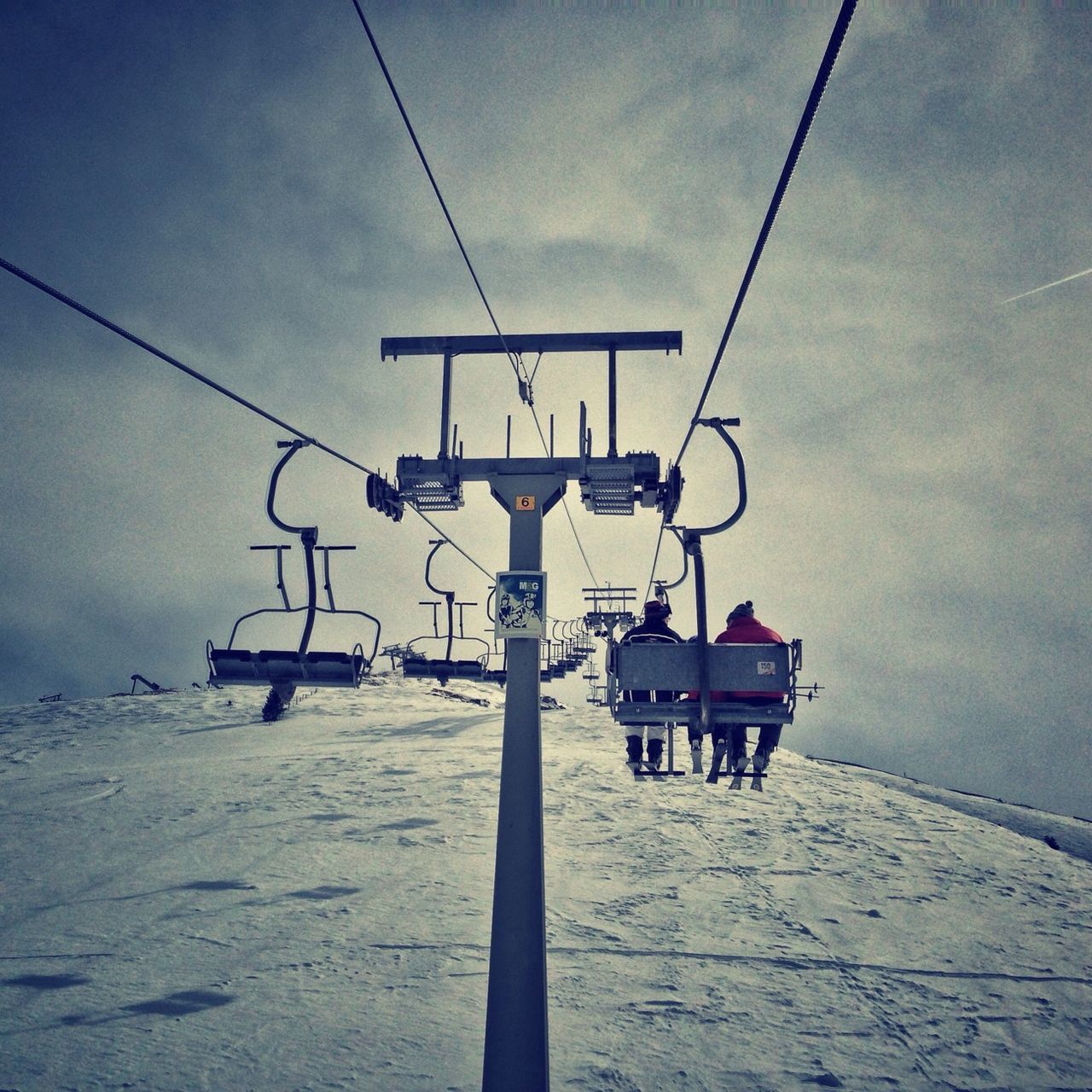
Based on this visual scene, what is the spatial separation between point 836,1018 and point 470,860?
18.5ft

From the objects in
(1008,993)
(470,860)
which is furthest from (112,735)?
(1008,993)

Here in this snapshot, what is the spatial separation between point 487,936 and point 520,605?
517 centimetres

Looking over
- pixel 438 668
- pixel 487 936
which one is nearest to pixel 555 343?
pixel 487 936

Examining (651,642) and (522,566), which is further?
(651,642)

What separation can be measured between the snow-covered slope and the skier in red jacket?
111 inches

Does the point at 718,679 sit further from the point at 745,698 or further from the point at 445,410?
→ the point at 445,410

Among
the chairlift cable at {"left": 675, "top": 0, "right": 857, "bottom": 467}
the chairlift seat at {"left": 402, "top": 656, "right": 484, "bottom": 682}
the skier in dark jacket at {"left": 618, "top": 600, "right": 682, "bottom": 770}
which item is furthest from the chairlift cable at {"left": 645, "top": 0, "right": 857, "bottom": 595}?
the chairlift seat at {"left": 402, "top": 656, "right": 484, "bottom": 682}

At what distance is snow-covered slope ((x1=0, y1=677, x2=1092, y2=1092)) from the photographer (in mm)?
6191

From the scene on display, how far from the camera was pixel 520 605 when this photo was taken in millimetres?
5797

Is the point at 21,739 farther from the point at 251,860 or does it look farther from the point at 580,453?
the point at 580,453

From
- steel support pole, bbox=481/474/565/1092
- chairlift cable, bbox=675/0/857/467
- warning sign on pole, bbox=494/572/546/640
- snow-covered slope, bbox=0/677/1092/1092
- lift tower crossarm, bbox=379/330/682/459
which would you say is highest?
lift tower crossarm, bbox=379/330/682/459

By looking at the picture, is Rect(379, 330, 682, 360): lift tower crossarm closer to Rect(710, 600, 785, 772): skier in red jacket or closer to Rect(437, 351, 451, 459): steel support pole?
Rect(437, 351, 451, 459): steel support pole

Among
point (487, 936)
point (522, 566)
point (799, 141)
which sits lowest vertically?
point (487, 936)

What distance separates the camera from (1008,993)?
8.01 m
